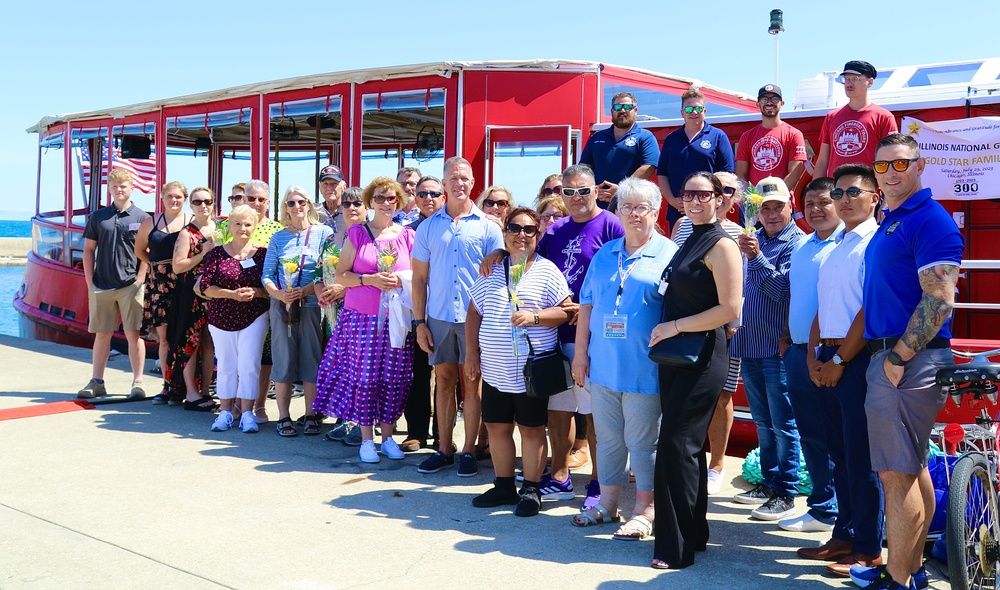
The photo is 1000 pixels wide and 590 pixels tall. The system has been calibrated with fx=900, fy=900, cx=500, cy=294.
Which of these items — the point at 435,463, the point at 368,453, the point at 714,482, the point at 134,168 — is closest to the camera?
the point at 714,482

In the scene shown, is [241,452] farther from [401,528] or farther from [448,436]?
[401,528]

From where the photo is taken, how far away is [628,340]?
4.45m

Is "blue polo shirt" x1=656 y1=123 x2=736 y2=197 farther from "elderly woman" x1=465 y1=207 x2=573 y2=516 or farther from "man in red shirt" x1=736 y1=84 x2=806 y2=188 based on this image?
"elderly woman" x1=465 y1=207 x2=573 y2=516

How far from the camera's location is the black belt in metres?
3.55

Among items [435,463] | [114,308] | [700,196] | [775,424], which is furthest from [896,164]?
[114,308]

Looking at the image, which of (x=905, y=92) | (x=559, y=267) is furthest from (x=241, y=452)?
(x=905, y=92)

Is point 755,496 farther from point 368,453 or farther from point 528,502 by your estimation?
point 368,453

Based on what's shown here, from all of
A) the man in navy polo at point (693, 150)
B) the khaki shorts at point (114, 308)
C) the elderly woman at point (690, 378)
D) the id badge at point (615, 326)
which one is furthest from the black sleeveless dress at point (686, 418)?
the khaki shorts at point (114, 308)

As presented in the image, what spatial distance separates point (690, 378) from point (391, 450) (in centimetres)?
274

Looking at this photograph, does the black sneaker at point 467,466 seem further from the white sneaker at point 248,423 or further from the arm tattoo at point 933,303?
the arm tattoo at point 933,303

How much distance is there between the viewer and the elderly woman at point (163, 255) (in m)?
7.87

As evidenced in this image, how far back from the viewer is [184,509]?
5078 mm

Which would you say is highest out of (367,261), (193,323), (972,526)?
(367,261)

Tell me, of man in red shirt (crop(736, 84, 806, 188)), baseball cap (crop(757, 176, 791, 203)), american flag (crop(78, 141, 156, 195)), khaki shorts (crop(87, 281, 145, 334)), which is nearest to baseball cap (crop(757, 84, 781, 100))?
man in red shirt (crop(736, 84, 806, 188))
